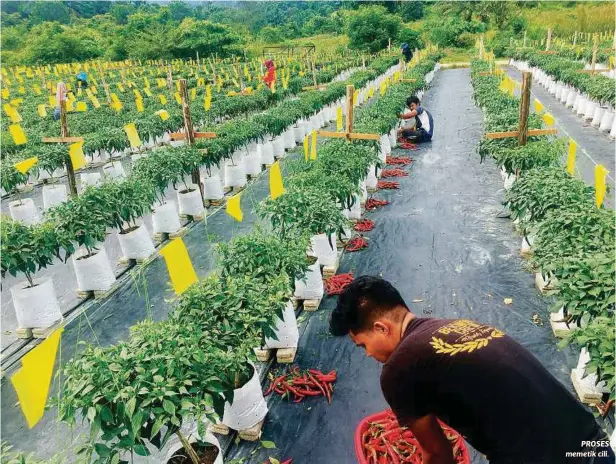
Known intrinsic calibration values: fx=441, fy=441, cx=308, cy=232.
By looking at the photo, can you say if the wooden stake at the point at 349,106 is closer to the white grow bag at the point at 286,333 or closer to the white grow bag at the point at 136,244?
the white grow bag at the point at 136,244

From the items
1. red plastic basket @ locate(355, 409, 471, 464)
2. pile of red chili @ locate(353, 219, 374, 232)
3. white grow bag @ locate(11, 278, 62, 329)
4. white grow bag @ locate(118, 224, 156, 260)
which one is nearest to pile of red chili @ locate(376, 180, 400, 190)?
pile of red chili @ locate(353, 219, 374, 232)

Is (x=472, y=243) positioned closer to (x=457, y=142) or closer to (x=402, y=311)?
(x=402, y=311)

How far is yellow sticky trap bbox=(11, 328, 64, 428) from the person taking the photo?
1.86 m

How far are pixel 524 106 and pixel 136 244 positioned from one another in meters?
5.33

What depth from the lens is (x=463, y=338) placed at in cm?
169

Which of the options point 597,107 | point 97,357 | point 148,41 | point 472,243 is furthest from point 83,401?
point 148,41

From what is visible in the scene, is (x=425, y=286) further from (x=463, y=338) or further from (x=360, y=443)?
(x=463, y=338)

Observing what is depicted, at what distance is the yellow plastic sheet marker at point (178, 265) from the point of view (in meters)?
2.82

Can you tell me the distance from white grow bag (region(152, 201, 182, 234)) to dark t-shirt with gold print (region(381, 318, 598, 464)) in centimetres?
536

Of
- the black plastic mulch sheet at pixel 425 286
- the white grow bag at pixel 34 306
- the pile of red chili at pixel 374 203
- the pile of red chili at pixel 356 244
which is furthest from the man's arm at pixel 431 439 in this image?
the pile of red chili at pixel 374 203

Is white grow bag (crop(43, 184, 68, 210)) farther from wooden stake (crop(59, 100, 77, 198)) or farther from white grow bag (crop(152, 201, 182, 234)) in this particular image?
white grow bag (crop(152, 201, 182, 234))

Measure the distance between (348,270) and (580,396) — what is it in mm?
2708

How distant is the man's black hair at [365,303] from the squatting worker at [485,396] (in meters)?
0.16

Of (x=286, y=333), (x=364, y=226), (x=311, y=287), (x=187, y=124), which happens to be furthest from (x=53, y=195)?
(x=286, y=333)
